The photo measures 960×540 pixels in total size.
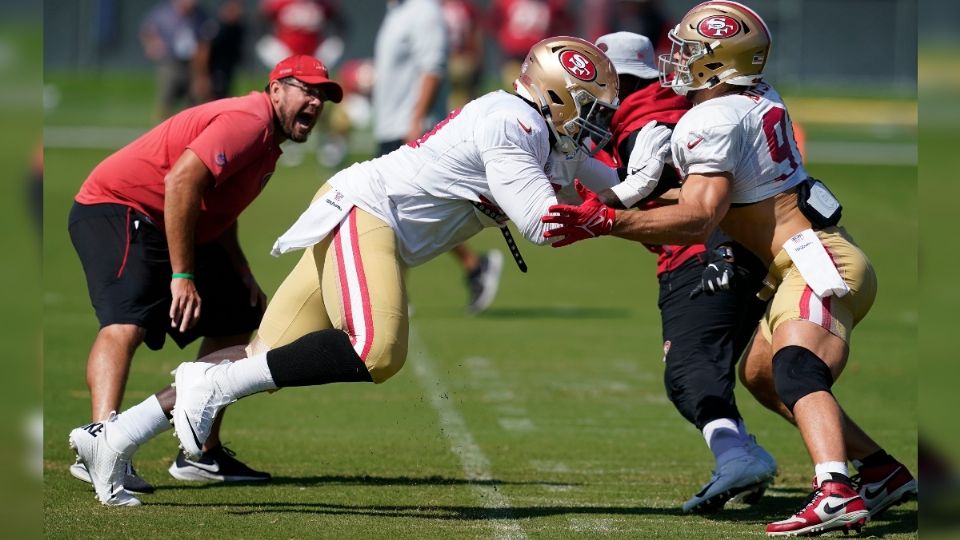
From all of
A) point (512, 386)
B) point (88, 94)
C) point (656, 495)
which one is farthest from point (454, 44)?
point (656, 495)

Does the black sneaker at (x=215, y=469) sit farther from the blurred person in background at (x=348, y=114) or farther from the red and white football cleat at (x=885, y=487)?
the blurred person in background at (x=348, y=114)

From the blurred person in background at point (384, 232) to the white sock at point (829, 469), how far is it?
48.6 inches

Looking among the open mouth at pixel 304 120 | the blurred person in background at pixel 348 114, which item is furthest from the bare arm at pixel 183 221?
the blurred person in background at pixel 348 114

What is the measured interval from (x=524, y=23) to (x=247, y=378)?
61.1 feet

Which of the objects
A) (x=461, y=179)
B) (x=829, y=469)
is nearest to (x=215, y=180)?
(x=461, y=179)

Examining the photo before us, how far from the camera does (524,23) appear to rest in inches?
880

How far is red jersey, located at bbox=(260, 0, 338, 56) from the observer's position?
796 inches

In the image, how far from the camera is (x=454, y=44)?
19.1 meters

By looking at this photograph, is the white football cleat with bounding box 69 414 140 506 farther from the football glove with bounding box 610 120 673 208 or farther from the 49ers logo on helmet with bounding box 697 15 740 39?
the 49ers logo on helmet with bounding box 697 15 740 39

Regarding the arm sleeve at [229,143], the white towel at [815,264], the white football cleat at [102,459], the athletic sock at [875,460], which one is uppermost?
the arm sleeve at [229,143]

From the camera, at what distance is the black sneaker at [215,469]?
5.41m

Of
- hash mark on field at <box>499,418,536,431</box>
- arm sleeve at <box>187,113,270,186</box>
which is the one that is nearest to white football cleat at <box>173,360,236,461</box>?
arm sleeve at <box>187,113,270,186</box>

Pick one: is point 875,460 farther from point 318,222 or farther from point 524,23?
point 524,23

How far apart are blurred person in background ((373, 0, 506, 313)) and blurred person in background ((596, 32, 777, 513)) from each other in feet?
15.9
